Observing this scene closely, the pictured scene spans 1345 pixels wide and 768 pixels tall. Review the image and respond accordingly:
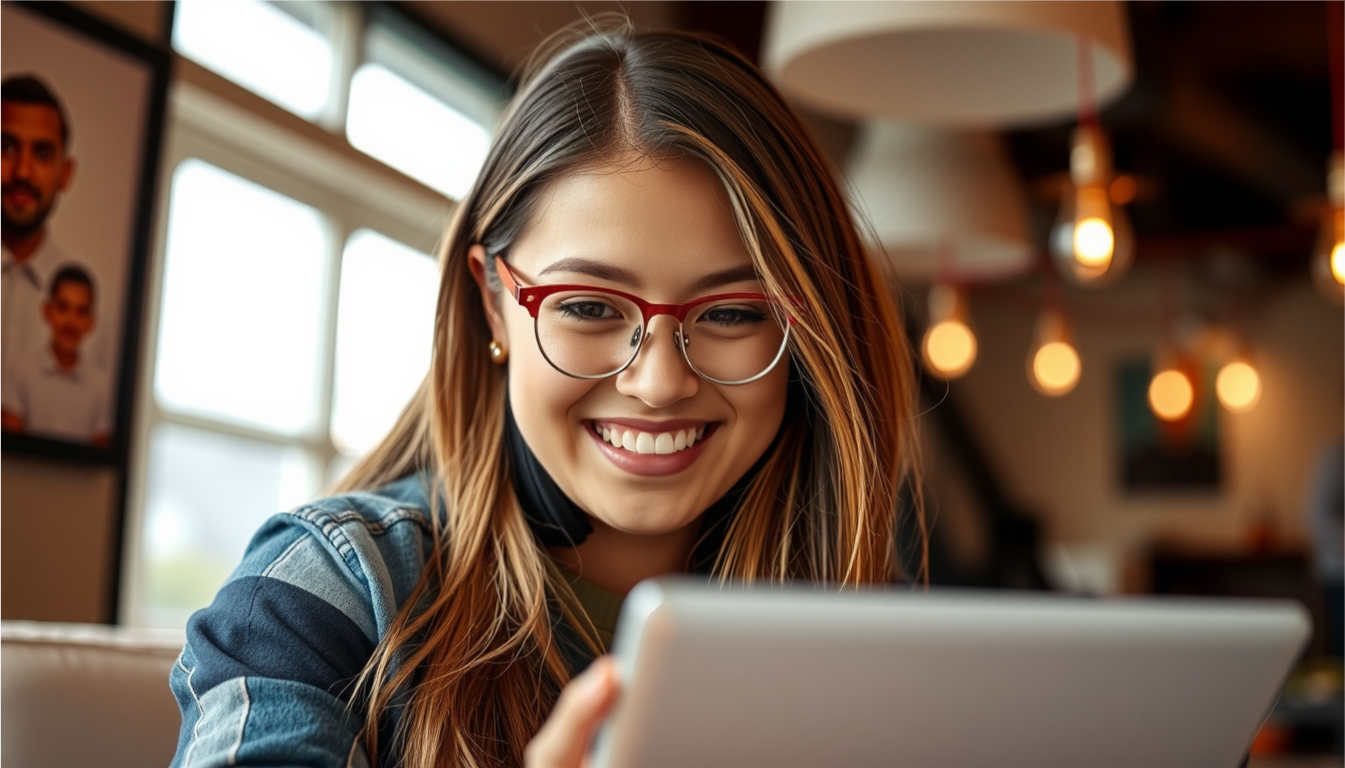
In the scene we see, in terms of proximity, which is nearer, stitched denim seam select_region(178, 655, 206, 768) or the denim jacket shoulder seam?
stitched denim seam select_region(178, 655, 206, 768)

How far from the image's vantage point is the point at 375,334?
4297 millimetres

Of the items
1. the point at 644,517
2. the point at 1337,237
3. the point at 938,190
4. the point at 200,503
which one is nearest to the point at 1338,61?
the point at 938,190

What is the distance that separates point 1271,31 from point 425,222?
3957mm

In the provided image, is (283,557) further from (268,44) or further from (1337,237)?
(1337,237)

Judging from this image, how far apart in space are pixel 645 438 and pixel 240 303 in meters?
2.82

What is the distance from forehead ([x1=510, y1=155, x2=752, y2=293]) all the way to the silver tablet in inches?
21.7

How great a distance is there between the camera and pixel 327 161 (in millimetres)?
3811

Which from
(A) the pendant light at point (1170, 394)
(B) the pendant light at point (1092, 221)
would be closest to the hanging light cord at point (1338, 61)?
(A) the pendant light at point (1170, 394)

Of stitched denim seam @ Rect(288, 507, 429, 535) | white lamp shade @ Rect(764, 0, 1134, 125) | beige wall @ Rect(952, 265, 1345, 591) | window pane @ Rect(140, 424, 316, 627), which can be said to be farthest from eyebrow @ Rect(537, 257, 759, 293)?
beige wall @ Rect(952, 265, 1345, 591)

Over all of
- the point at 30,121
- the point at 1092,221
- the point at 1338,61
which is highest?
the point at 1338,61

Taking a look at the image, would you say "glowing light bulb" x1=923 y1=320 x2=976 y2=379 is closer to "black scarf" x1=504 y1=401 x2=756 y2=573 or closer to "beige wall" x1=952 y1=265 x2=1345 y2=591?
"black scarf" x1=504 y1=401 x2=756 y2=573

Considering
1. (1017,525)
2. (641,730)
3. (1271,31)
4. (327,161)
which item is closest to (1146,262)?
(1017,525)

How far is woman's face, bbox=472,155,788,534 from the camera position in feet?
3.75

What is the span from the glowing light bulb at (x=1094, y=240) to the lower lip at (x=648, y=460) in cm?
258
